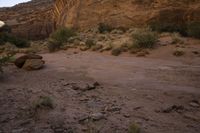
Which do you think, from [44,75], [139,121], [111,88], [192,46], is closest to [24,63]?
[44,75]

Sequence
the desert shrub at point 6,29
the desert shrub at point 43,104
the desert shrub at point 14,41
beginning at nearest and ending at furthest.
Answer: the desert shrub at point 43,104 < the desert shrub at point 14,41 < the desert shrub at point 6,29

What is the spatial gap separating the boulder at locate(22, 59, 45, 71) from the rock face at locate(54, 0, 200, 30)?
34.7 ft

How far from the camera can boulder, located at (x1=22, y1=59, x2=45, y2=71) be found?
34.1 ft

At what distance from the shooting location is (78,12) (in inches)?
988

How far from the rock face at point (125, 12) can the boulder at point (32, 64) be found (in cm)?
1058

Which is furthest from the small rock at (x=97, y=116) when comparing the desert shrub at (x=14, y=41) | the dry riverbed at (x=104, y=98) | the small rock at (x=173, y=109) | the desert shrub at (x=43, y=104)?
the desert shrub at (x=14, y=41)

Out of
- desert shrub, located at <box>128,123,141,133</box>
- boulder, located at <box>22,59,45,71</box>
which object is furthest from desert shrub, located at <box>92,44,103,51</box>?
desert shrub, located at <box>128,123,141,133</box>

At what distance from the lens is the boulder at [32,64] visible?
1039cm

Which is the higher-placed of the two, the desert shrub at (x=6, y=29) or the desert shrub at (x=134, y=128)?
the desert shrub at (x=134, y=128)

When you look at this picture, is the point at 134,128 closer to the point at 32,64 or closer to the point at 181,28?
the point at 32,64

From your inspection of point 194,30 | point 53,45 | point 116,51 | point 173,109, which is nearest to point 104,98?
point 173,109

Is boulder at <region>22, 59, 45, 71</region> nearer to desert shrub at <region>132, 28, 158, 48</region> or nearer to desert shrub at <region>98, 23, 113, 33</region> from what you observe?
desert shrub at <region>132, 28, 158, 48</region>

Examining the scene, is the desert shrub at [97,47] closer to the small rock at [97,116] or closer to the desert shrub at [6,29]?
the small rock at [97,116]

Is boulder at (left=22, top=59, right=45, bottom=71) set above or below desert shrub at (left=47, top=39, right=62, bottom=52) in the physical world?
above
